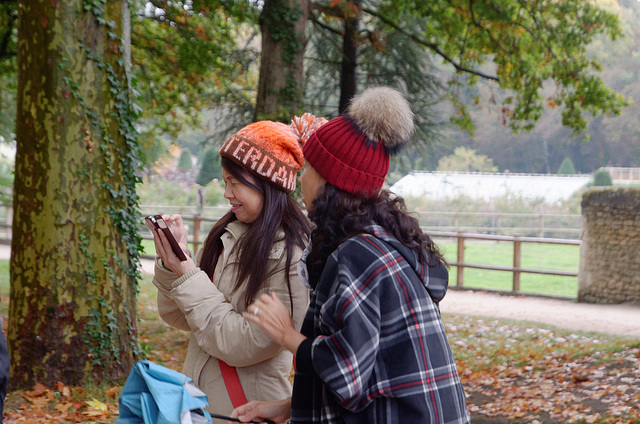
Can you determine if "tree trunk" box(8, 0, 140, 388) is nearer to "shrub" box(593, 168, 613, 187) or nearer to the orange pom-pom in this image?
the orange pom-pom

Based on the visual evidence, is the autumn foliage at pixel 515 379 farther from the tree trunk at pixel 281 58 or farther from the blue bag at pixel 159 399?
the tree trunk at pixel 281 58

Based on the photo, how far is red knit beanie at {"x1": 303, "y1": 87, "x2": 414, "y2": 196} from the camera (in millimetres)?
1804

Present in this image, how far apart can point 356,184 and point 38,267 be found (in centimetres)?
358

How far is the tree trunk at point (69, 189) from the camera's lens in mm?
4582

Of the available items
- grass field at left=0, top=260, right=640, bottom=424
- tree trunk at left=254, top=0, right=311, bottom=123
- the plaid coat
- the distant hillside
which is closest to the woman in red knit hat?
the plaid coat

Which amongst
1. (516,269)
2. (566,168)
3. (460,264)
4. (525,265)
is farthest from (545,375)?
(566,168)

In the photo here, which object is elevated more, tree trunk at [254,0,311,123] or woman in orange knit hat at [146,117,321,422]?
tree trunk at [254,0,311,123]

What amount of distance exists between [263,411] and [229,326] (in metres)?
0.28

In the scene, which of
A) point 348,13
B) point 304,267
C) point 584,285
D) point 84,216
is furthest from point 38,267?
point 584,285

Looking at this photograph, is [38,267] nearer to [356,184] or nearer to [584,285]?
[356,184]

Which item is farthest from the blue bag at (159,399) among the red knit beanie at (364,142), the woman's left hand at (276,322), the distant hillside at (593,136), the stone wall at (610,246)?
the distant hillside at (593,136)

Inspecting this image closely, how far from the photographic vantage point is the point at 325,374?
1602 millimetres

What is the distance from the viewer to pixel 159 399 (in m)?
1.67

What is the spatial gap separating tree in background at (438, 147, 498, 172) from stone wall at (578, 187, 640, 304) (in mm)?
23637
